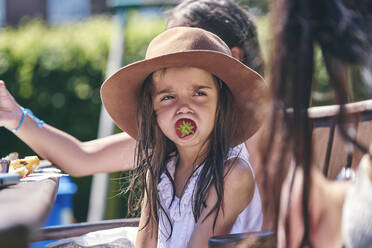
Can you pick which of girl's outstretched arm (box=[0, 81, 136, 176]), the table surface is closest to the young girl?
girl's outstretched arm (box=[0, 81, 136, 176])

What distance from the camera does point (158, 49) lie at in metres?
1.87

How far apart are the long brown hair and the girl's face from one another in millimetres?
54

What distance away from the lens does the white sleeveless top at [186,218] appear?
1.80m

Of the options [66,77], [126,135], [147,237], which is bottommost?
[147,237]

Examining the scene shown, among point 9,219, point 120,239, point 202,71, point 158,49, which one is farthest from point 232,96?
point 9,219

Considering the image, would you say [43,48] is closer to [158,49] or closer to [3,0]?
[158,49]

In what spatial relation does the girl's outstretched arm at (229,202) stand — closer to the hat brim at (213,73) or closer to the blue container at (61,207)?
the hat brim at (213,73)

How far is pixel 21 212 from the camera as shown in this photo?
937mm

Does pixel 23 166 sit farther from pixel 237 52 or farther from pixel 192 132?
pixel 237 52

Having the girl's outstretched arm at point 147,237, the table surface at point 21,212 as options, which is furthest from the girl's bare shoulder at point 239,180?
the table surface at point 21,212

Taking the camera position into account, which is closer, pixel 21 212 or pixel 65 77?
pixel 21 212

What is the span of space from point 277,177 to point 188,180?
84 cm

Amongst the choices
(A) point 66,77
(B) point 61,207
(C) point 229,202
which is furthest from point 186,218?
(A) point 66,77

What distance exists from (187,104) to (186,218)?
39cm
